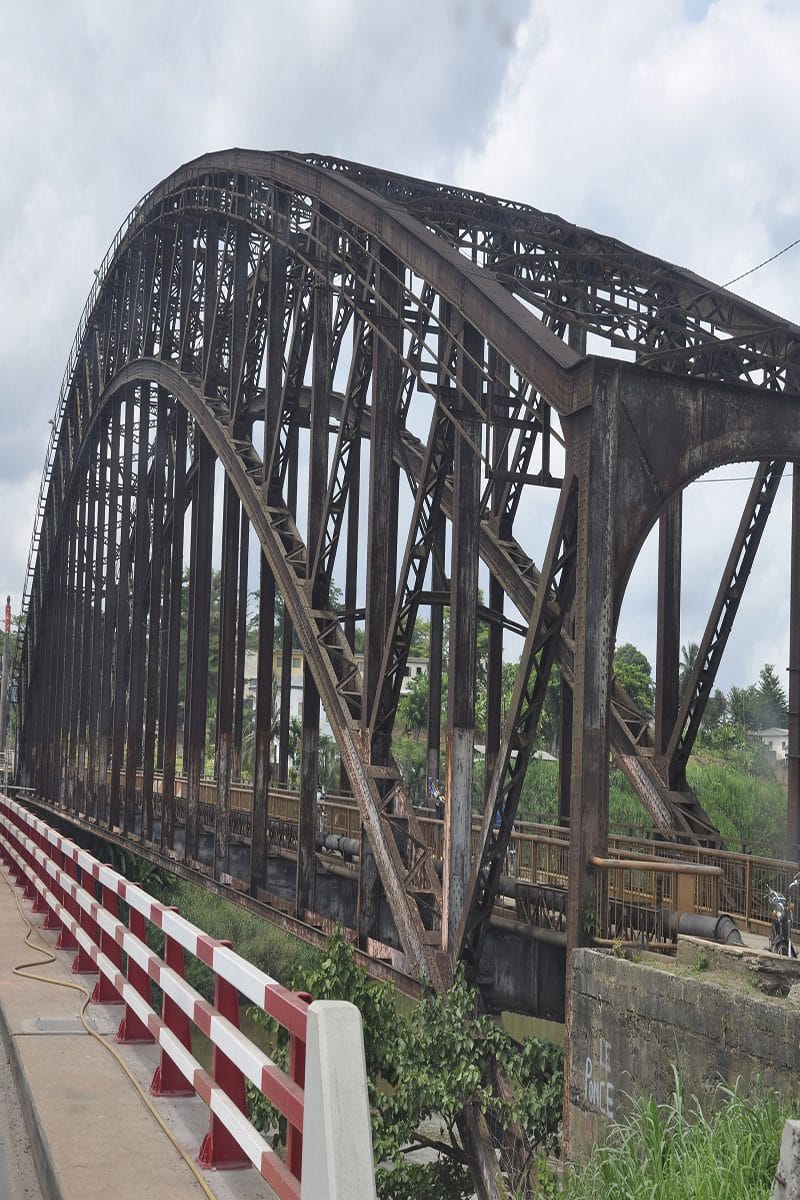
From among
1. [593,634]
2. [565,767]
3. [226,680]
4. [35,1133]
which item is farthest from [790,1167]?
[226,680]

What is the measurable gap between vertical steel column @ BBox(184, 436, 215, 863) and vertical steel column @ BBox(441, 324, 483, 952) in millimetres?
9993

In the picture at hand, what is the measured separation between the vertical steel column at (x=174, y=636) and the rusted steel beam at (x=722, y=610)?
9692mm

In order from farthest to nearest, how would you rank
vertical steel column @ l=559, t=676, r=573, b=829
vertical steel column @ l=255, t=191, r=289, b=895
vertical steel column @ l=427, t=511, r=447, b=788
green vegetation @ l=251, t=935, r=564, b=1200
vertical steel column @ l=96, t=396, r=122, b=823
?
vertical steel column @ l=96, t=396, r=122, b=823, vertical steel column @ l=427, t=511, r=447, b=788, vertical steel column @ l=559, t=676, r=573, b=829, vertical steel column @ l=255, t=191, r=289, b=895, green vegetation @ l=251, t=935, r=564, b=1200

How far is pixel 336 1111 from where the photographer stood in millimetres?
3512

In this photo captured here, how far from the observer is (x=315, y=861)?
1550 centimetres

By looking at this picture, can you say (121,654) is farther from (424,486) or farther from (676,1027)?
(676,1027)

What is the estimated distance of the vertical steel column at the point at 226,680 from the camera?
62.7 ft

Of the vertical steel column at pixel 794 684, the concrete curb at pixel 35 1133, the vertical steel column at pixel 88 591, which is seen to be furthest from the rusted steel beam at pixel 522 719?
the vertical steel column at pixel 88 591

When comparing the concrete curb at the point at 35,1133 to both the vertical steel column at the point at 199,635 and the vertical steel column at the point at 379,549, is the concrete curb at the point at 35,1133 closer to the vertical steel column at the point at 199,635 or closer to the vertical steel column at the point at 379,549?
the vertical steel column at the point at 379,549

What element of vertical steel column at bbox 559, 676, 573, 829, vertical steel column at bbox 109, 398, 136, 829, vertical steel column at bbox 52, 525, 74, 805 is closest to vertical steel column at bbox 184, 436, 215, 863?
vertical steel column at bbox 559, 676, 573, 829

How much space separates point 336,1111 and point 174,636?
65.0ft

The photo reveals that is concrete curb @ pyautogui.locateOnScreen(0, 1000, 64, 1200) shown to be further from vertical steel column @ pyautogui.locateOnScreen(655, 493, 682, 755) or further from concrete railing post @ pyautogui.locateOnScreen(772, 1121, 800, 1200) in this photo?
vertical steel column @ pyautogui.locateOnScreen(655, 493, 682, 755)

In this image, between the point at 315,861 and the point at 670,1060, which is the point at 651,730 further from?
the point at 670,1060

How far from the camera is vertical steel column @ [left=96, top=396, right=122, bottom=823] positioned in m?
31.2
